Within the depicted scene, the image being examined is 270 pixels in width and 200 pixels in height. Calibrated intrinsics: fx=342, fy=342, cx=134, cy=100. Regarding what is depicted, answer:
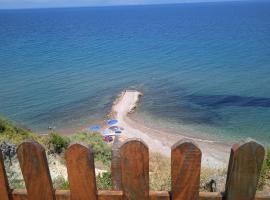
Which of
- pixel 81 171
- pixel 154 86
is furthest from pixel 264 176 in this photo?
pixel 154 86

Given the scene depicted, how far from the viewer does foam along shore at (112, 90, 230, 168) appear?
18.5 m

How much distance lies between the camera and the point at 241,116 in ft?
84.4

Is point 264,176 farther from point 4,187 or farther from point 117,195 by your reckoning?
point 4,187

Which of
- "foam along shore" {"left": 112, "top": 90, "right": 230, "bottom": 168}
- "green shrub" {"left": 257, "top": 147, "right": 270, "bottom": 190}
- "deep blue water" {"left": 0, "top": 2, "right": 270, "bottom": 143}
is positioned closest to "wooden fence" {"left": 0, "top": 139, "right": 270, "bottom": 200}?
"green shrub" {"left": 257, "top": 147, "right": 270, "bottom": 190}

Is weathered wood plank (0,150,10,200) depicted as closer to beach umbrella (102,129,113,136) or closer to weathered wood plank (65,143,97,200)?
weathered wood plank (65,143,97,200)

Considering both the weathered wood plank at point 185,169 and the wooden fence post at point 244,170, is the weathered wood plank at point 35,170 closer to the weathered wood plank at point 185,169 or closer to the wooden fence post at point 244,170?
the weathered wood plank at point 185,169

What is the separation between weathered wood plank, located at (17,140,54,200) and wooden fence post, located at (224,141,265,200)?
3.13ft

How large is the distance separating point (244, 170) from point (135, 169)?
1.78 feet

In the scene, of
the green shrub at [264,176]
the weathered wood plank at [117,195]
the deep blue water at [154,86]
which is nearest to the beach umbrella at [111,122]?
the deep blue water at [154,86]

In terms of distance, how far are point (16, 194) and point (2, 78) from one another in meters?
41.1

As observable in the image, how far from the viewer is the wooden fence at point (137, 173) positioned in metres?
1.67

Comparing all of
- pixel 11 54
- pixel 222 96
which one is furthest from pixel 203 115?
pixel 11 54

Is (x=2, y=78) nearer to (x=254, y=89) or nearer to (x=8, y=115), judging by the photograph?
(x=8, y=115)

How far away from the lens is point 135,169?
5.77ft
